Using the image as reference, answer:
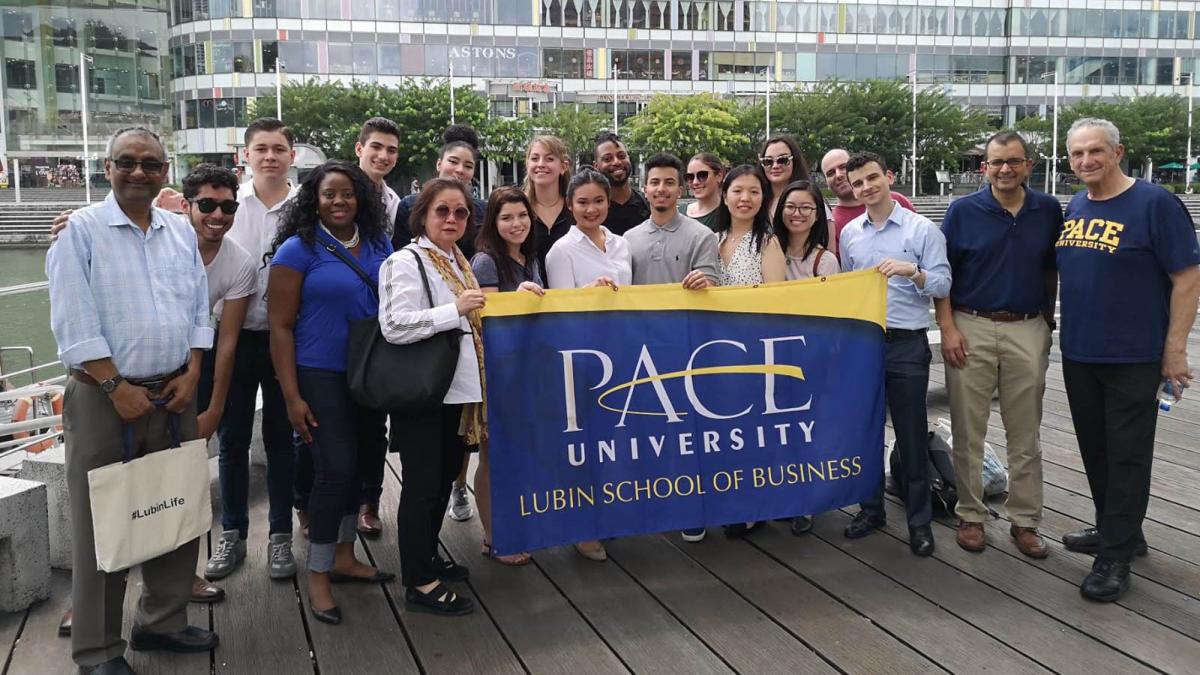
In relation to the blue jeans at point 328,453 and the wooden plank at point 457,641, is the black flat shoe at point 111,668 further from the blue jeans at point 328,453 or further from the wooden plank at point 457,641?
the wooden plank at point 457,641

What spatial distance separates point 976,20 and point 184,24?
49992 mm

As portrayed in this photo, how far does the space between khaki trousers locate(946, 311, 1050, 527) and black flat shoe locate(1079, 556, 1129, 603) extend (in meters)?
0.43

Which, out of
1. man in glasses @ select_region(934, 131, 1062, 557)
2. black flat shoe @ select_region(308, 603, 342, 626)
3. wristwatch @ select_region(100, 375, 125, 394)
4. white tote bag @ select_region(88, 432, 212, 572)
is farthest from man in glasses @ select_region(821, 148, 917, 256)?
wristwatch @ select_region(100, 375, 125, 394)

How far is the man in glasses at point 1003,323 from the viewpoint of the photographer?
400 centimetres

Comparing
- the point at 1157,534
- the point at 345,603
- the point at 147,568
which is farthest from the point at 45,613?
the point at 1157,534

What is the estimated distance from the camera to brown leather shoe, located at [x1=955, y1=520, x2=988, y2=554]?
4113mm

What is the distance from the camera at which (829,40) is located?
200ft

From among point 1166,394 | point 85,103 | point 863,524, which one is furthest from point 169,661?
point 85,103

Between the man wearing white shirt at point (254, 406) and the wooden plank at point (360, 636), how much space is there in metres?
0.32

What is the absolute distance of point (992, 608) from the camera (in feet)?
11.6

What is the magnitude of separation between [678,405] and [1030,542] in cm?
165

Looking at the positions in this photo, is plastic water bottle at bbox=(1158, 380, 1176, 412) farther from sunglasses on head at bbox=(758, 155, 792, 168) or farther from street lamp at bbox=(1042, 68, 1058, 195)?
street lamp at bbox=(1042, 68, 1058, 195)

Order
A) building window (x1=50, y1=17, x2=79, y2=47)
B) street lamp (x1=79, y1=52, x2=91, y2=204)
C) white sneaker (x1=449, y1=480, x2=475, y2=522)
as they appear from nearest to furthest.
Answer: white sneaker (x1=449, y1=480, x2=475, y2=522), street lamp (x1=79, y1=52, x2=91, y2=204), building window (x1=50, y1=17, x2=79, y2=47)

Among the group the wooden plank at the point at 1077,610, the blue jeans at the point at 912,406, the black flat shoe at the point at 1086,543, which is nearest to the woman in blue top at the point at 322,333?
the blue jeans at the point at 912,406
